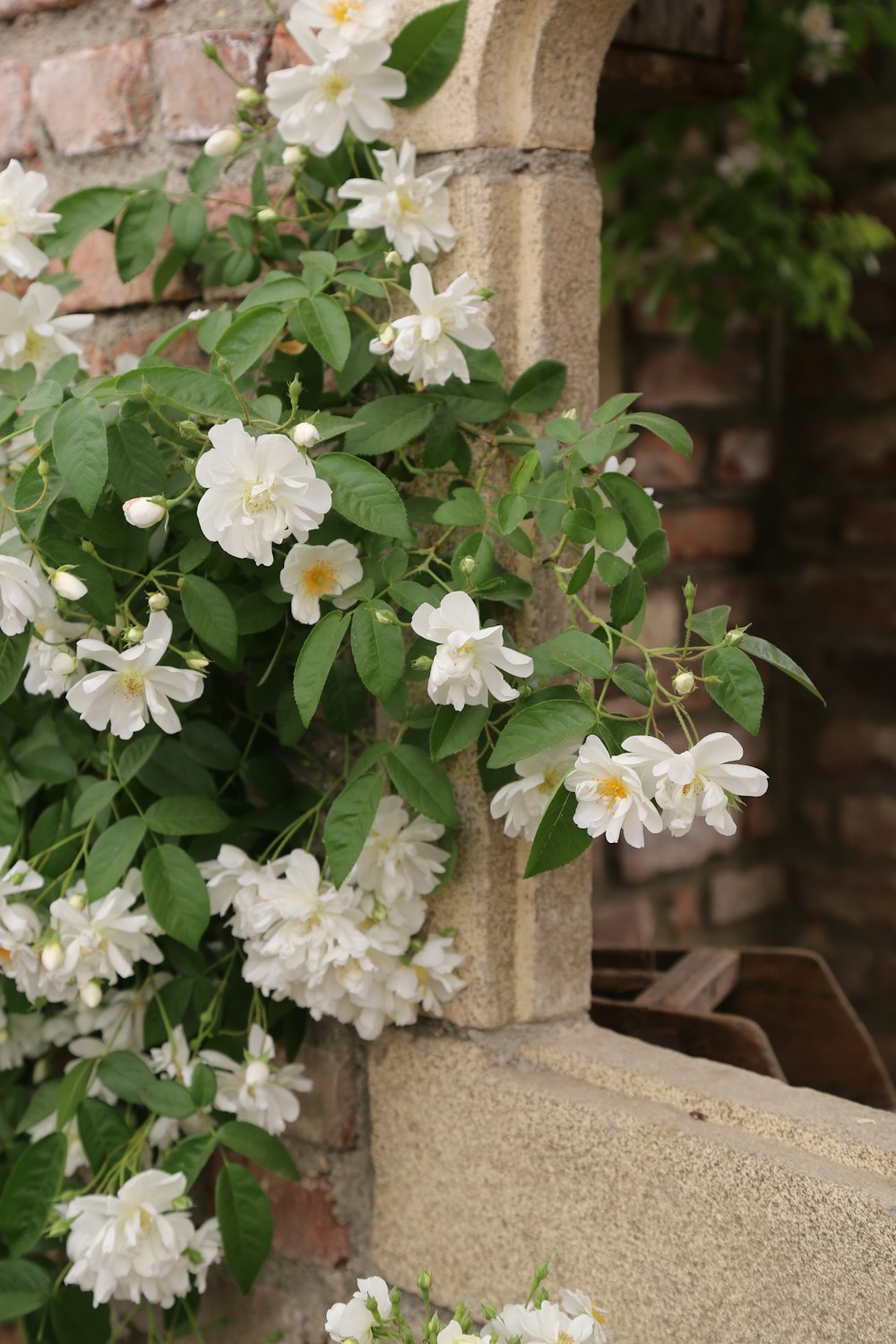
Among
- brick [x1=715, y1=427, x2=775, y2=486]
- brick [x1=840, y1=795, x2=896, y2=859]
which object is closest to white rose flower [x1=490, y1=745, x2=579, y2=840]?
brick [x1=715, y1=427, x2=775, y2=486]

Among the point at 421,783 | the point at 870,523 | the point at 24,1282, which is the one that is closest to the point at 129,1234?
the point at 24,1282

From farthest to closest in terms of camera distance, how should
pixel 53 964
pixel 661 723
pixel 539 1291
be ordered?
pixel 661 723 < pixel 53 964 < pixel 539 1291

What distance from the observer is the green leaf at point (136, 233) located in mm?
1176

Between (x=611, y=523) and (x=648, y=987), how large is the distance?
0.64 meters

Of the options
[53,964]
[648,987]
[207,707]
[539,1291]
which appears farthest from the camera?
[648,987]

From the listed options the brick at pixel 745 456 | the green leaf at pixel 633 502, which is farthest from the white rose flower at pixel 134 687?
the brick at pixel 745 456

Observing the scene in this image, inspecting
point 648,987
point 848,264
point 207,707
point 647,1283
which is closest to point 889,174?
point 848,264

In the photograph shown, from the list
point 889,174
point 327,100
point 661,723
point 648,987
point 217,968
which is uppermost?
point 327,100

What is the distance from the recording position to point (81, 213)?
1175 mm

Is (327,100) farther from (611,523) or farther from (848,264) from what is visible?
(848,264)

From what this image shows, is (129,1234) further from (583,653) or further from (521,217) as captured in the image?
(521,217)

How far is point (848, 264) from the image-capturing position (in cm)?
229

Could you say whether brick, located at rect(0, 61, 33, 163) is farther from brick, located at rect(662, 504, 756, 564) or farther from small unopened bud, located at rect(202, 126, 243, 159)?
brick, located at rect(662, 504, 756, 564)

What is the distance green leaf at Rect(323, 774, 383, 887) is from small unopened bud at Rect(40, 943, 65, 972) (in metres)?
0.23
